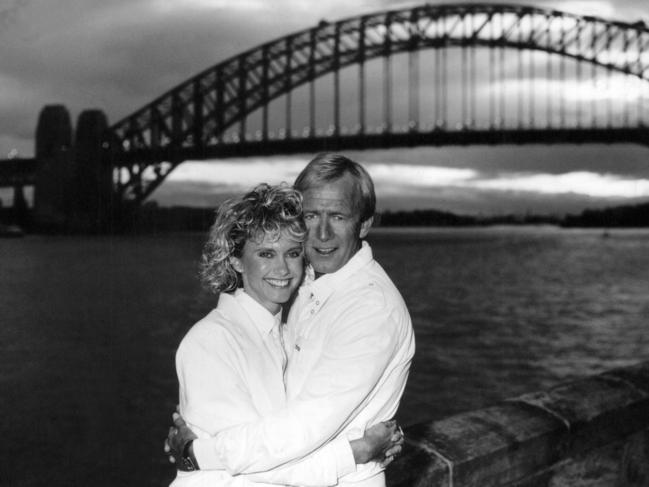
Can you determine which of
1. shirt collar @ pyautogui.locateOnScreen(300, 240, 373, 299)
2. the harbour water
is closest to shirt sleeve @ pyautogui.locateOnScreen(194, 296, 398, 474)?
shirt collar @ pyautogui.locateOnScreen(300, 240, 373, 299)

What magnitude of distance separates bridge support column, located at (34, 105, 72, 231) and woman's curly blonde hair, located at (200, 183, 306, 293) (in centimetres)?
5051

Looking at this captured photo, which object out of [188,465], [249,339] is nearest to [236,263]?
[249,339]

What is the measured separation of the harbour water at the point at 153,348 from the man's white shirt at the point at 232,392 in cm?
761

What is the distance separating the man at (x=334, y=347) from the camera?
1.24 metres

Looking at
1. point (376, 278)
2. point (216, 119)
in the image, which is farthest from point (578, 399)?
point (216, 119)

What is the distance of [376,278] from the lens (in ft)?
4.64

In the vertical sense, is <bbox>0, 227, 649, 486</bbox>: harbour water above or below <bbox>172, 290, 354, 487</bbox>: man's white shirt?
below

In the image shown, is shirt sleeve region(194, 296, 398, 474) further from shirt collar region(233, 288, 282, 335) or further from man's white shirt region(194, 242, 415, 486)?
shirt collar region(233, 288, 282, 335)

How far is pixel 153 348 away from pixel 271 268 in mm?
14436

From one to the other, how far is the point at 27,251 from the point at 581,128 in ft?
105

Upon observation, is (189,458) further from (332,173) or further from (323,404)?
(332,173)

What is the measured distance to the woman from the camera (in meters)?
1.29

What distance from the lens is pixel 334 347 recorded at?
1.30 metres

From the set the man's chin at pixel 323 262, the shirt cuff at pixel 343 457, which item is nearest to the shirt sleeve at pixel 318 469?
the shirt cuff at pixel 343 457
